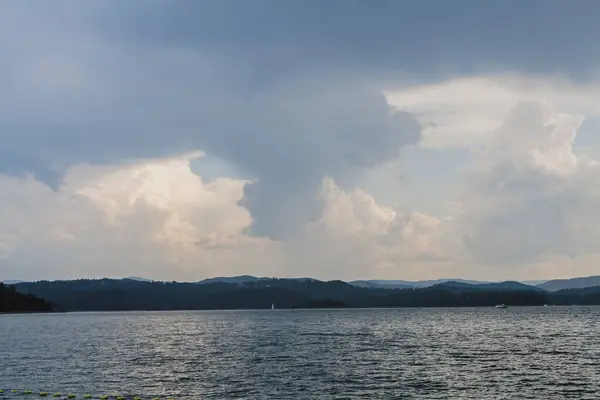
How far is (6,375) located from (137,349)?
188 ft

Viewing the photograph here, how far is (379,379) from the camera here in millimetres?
100312

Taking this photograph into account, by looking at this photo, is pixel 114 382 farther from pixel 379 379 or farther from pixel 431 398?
pixel 431 398

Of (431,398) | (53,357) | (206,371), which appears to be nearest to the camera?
(431,398)

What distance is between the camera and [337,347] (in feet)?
518

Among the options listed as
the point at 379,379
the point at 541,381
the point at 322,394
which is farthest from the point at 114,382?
the point at 541,381

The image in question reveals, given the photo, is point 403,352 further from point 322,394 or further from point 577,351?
point 322,394

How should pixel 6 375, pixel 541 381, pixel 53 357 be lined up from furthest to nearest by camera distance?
pixel 53 357
pixel 6 375
pixel 541 381

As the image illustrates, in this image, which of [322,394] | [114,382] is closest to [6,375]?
[114,382]

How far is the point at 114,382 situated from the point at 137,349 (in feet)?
215

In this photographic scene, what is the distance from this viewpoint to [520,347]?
155 m

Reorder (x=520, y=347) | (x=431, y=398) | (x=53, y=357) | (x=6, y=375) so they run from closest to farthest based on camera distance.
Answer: (x=431, y=398) → (x=6, y=375) → (x=53, y=357) → (x=520, y=347)

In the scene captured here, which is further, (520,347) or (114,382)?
(520,347)

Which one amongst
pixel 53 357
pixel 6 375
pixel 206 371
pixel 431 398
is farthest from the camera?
pixel 53 357

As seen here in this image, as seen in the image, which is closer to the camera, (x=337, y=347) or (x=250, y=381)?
(x=250, y=381)
